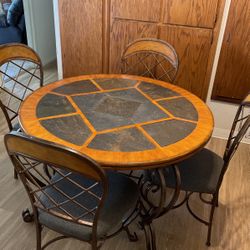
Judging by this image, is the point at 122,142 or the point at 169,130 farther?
the point at 169,130

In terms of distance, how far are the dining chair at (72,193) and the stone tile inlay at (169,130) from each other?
29 centimetres

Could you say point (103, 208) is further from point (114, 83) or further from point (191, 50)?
point (191, 50)

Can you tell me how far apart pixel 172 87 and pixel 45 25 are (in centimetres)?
304

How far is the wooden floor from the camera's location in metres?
1.63

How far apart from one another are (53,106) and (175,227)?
105 centimetres

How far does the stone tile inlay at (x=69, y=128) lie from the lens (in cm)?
125

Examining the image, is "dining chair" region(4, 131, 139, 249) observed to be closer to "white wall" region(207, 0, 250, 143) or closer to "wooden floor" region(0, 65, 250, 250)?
"wooden floor" region(0, 65, 250, 250)

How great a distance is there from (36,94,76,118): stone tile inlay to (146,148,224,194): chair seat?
570 millimetres

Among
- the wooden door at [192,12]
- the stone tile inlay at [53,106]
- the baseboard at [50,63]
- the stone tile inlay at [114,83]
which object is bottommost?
the baseboard at [50,63]

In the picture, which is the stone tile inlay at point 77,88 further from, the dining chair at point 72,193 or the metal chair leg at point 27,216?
the metal chair leg at point 27,216

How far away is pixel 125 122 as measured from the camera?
1.42m

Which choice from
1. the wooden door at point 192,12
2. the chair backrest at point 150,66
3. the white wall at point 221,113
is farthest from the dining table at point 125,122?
the white wall at point 221,113

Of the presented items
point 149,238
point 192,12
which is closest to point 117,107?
point 149,238

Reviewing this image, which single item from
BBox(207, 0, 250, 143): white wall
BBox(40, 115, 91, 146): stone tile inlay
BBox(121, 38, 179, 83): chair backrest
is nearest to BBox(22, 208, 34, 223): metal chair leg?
BBox(40, 115, 91, 146): stone tile inlay
